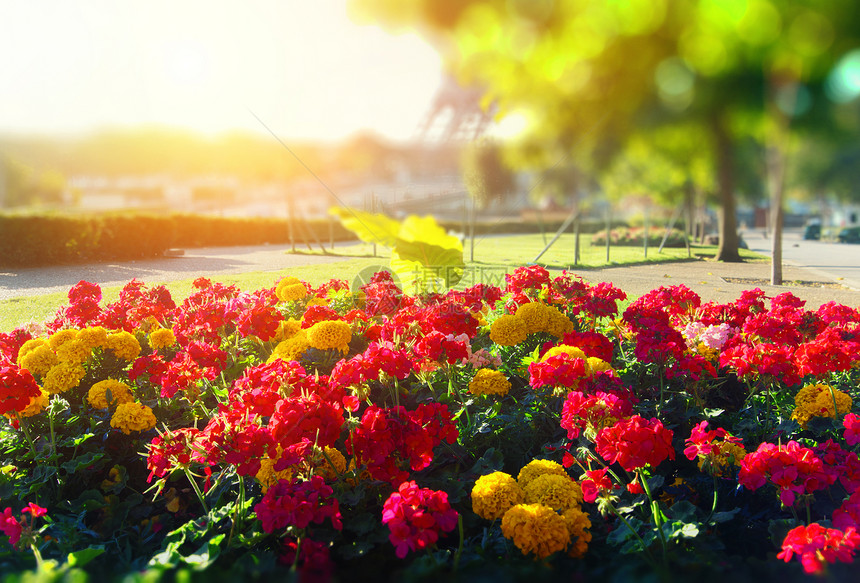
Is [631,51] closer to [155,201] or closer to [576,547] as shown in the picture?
[576,547]

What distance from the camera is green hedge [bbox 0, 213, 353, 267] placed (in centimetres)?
238

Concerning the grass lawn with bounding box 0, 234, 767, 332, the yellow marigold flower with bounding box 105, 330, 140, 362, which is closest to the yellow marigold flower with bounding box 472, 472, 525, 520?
the grass lawn with bounding box 0, 234, 767, 332

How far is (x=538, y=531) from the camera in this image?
1.05 metres

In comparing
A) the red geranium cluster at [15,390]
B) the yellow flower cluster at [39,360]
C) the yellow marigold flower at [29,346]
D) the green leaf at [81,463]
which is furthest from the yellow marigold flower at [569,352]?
the yellow marigold flower at [29,346]

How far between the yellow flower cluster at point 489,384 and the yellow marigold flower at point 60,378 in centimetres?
156

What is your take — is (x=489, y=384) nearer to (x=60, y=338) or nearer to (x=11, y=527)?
(x=11, y=527)

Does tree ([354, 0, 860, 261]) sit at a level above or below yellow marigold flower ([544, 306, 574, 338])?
above

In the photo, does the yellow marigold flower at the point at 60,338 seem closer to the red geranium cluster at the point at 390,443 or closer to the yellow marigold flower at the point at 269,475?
the yellow marigold flower at the point at 269,475

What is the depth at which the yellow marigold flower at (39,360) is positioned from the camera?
195 cm

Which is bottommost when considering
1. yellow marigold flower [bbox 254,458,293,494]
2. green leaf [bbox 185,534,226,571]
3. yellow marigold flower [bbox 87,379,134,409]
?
green leaf [bbox 185,534,226,571]

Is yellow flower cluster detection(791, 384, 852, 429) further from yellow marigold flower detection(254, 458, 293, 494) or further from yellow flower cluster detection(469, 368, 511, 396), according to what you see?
yellow marigold flower detection(254, 458, 293, 494)

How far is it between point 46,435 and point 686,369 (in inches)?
96.8

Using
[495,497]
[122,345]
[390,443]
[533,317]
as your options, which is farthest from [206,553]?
[533,317]

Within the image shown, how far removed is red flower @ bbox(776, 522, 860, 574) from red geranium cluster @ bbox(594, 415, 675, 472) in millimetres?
269
